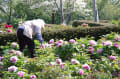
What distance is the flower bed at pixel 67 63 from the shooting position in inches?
104

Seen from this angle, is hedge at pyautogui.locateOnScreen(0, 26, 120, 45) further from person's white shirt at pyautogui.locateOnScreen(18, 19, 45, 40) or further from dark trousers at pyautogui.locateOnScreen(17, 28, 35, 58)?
person's white shirt at pyautogui.locateOnScreen(18, 19, 45, 40)

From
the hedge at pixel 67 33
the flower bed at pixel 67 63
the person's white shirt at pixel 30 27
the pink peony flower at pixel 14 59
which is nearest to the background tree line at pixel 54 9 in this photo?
the hedge at pixel 67 33

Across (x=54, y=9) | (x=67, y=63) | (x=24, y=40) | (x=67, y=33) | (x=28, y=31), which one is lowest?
(x=54, y=9)

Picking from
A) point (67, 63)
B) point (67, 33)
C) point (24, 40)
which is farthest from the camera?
point (67, 33)

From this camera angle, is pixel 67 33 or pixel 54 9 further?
pixel 54 9

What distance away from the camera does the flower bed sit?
2650 mm

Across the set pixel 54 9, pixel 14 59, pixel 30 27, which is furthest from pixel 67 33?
pixel 54 9

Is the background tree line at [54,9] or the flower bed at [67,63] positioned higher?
the flower bed at [67,63]

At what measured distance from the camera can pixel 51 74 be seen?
2.55m

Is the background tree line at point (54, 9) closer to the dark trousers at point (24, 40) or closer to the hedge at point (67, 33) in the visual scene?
the hedge at point (67, 33)

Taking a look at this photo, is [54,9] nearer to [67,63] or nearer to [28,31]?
[28,31]

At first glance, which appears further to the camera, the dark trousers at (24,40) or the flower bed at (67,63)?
the dark trousers at (24,40)

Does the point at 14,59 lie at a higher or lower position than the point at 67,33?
higher

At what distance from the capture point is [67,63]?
10.2 ft
